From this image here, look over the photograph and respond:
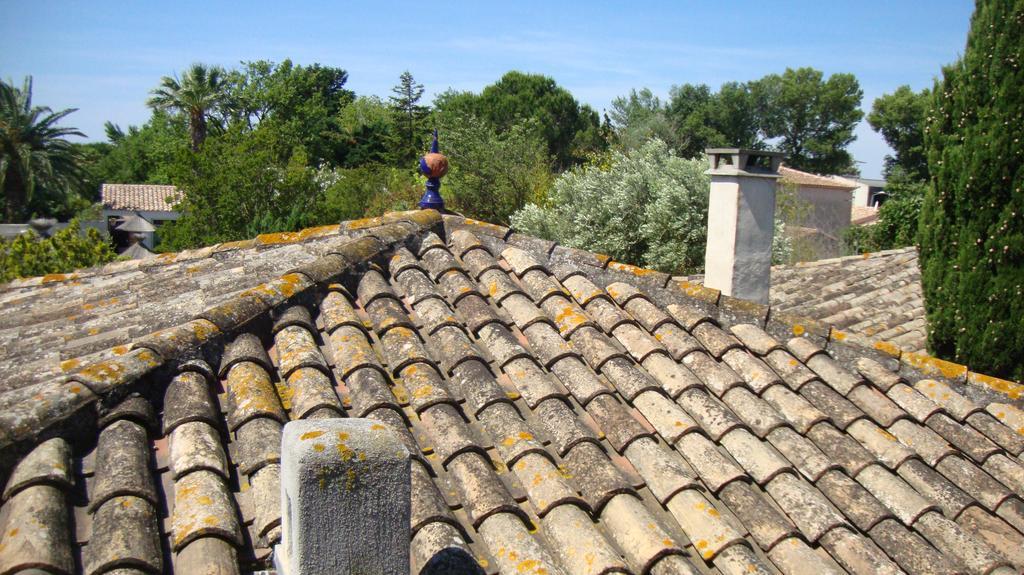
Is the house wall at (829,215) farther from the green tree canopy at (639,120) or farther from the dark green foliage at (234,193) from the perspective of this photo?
the dark green foliage at (234,193)

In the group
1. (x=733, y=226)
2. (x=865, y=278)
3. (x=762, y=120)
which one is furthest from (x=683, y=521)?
(x=762, y=120)

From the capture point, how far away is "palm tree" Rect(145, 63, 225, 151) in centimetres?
3934

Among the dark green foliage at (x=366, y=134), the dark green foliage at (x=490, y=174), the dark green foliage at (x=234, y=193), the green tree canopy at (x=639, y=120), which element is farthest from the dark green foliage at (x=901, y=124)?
the dark green foliage at (x=234, y=193)

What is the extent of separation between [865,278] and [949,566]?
10.6m

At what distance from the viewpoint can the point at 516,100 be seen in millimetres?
49500

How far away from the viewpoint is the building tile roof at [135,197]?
155ft

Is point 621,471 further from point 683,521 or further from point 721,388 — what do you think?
point 721,388

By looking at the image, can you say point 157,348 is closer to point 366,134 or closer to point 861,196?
point 366,134

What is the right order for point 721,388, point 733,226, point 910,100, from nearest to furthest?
point 721,388
point 733,226
point 910,100

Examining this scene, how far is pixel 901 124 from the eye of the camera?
49875 millimetres

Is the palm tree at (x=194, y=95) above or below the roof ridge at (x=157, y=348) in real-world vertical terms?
above

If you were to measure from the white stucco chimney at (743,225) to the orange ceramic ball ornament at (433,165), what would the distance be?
2806 mm

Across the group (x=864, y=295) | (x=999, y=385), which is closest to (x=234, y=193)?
(x=864, y=295)

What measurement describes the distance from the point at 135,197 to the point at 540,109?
2849 centimetres
